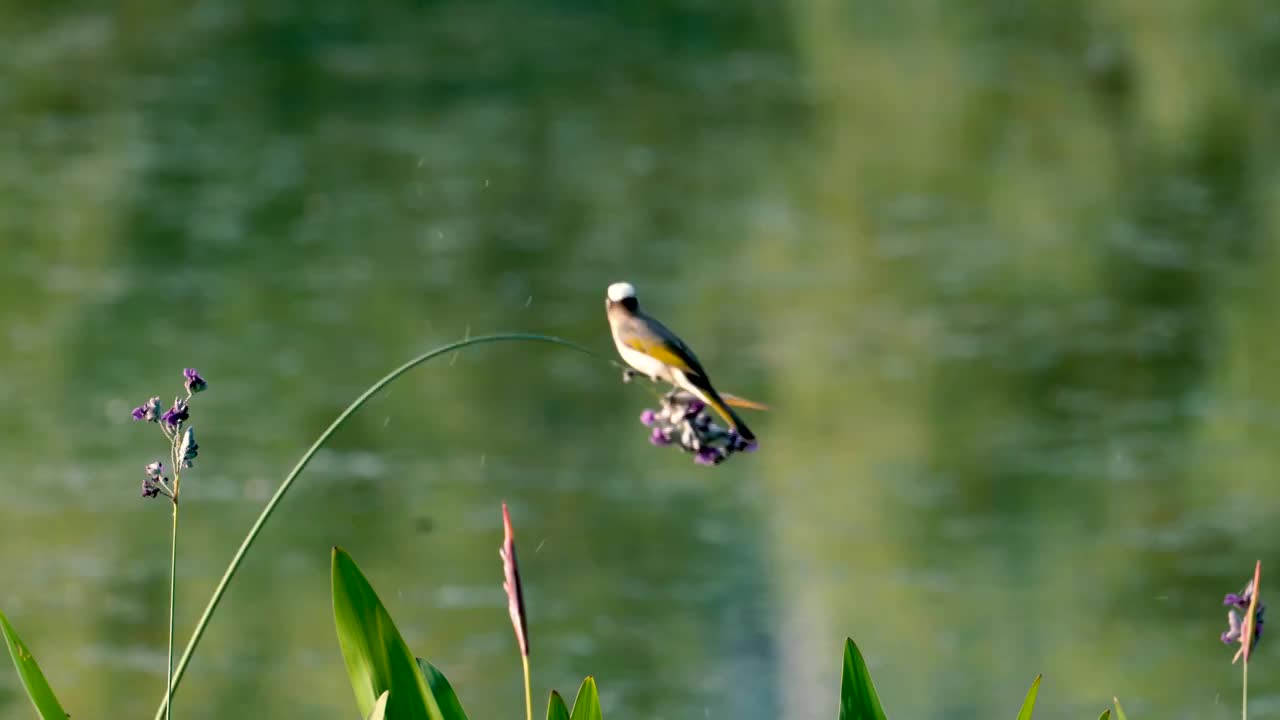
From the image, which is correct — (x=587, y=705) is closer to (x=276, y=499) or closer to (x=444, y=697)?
(x=444, y=697)

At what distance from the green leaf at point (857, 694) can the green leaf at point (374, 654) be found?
393 mm

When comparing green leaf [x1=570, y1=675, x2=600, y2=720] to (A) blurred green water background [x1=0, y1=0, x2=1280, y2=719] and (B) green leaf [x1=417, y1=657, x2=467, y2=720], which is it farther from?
(A) blurred green water background [x1=0, y1=0, x2=1280, y2=719]

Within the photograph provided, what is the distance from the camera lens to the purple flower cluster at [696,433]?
1.50 m

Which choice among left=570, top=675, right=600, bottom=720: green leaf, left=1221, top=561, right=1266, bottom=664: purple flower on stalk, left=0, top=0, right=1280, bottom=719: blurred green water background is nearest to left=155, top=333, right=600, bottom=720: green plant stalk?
left=570, top=675, right=600, bottom=720: green leaf

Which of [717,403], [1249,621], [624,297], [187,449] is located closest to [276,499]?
[187,449]

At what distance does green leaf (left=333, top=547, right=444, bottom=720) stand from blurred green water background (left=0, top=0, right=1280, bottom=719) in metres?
3.06

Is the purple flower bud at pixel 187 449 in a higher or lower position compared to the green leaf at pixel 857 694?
higher

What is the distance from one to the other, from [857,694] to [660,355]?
1.27 ft

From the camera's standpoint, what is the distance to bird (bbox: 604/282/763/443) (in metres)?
1.67

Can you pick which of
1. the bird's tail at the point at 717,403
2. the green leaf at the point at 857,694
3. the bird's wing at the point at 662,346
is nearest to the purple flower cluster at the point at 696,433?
the bird's tail at the point at 717,403

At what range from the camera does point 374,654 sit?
162cm

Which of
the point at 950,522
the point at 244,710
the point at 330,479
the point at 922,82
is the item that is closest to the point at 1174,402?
the point at 950,522

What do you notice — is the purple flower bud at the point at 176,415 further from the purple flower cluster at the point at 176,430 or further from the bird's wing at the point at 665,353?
the bird's wing at the point at 665,353

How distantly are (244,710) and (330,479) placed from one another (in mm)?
1355
